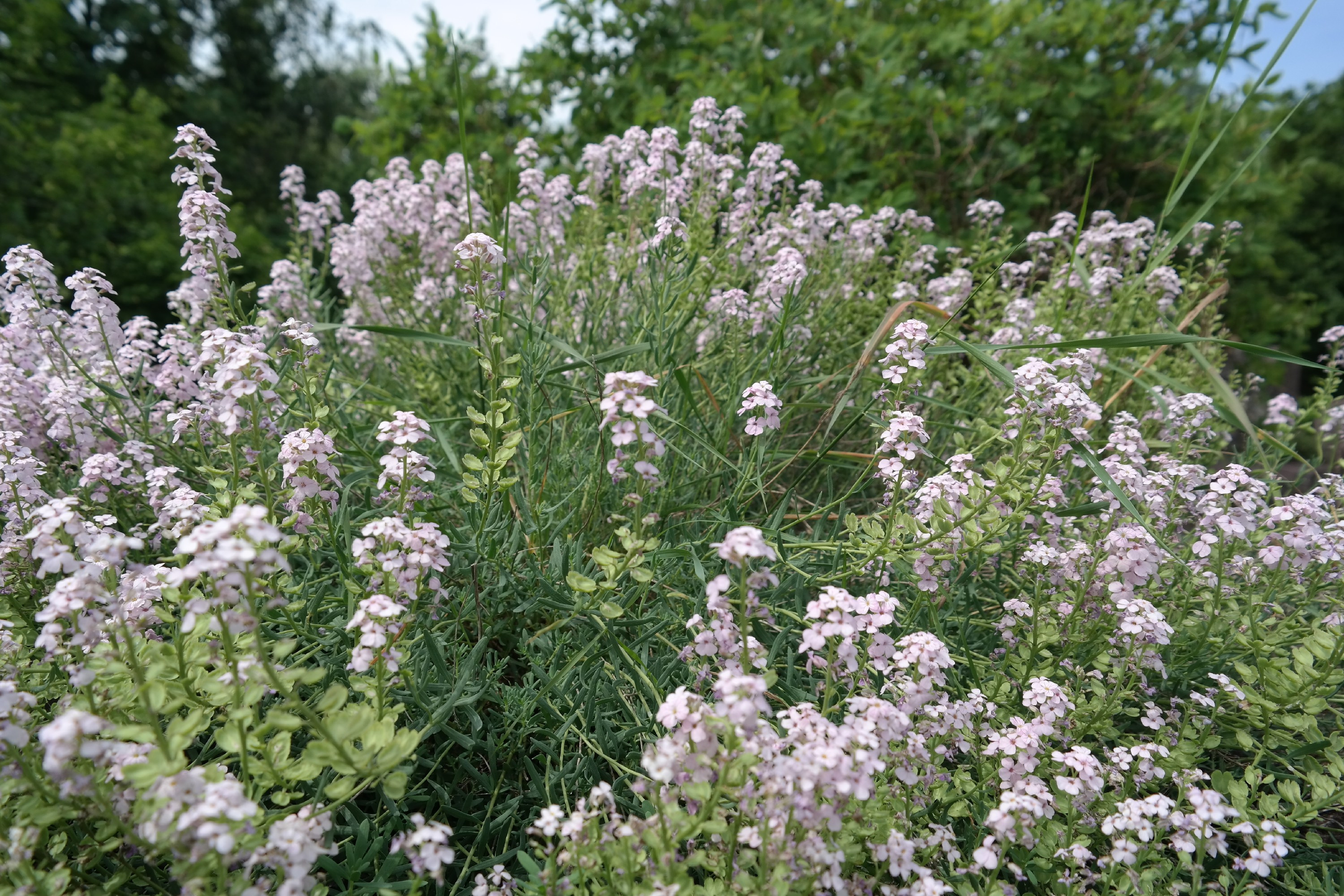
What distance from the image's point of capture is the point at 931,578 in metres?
2.30

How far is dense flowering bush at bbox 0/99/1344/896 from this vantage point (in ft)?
5.20

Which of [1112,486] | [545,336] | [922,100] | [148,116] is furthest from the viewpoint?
[148,116]

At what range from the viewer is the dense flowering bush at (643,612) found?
1586mm

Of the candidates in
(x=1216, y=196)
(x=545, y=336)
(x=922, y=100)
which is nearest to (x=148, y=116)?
(x=922, y=100)

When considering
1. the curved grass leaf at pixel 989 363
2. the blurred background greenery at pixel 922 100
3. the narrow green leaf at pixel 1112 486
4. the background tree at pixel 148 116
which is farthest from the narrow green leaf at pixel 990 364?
the background tree at pixel 148 116

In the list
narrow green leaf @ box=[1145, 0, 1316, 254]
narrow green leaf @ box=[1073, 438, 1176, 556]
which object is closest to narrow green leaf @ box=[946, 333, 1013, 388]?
narrow green leaf @ box=[1073, 438, 1176, 556]

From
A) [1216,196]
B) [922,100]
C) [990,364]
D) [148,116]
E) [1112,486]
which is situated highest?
[148,116]

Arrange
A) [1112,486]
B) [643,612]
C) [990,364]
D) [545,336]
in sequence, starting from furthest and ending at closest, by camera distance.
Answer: [545,336] < [643,612] < [990,364] < [1112,486]

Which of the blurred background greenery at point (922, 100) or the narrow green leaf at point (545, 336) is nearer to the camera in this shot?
the narrow green leaf at point (545, 336)

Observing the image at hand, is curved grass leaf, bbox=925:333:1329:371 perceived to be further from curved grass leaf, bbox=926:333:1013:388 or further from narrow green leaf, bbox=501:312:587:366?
narrow green leaf, bbox=501:312:587:366

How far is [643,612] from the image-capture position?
8.83 ft

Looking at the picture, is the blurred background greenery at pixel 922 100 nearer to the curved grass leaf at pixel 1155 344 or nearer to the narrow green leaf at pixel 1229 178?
the narrow green leaf at pixel 1229 178

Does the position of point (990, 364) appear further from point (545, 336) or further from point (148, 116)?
point (148, 116)

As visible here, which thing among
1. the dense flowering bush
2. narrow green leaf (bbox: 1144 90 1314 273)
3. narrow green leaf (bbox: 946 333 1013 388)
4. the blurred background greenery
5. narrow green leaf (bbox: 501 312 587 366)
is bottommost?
the dense flowering bush
